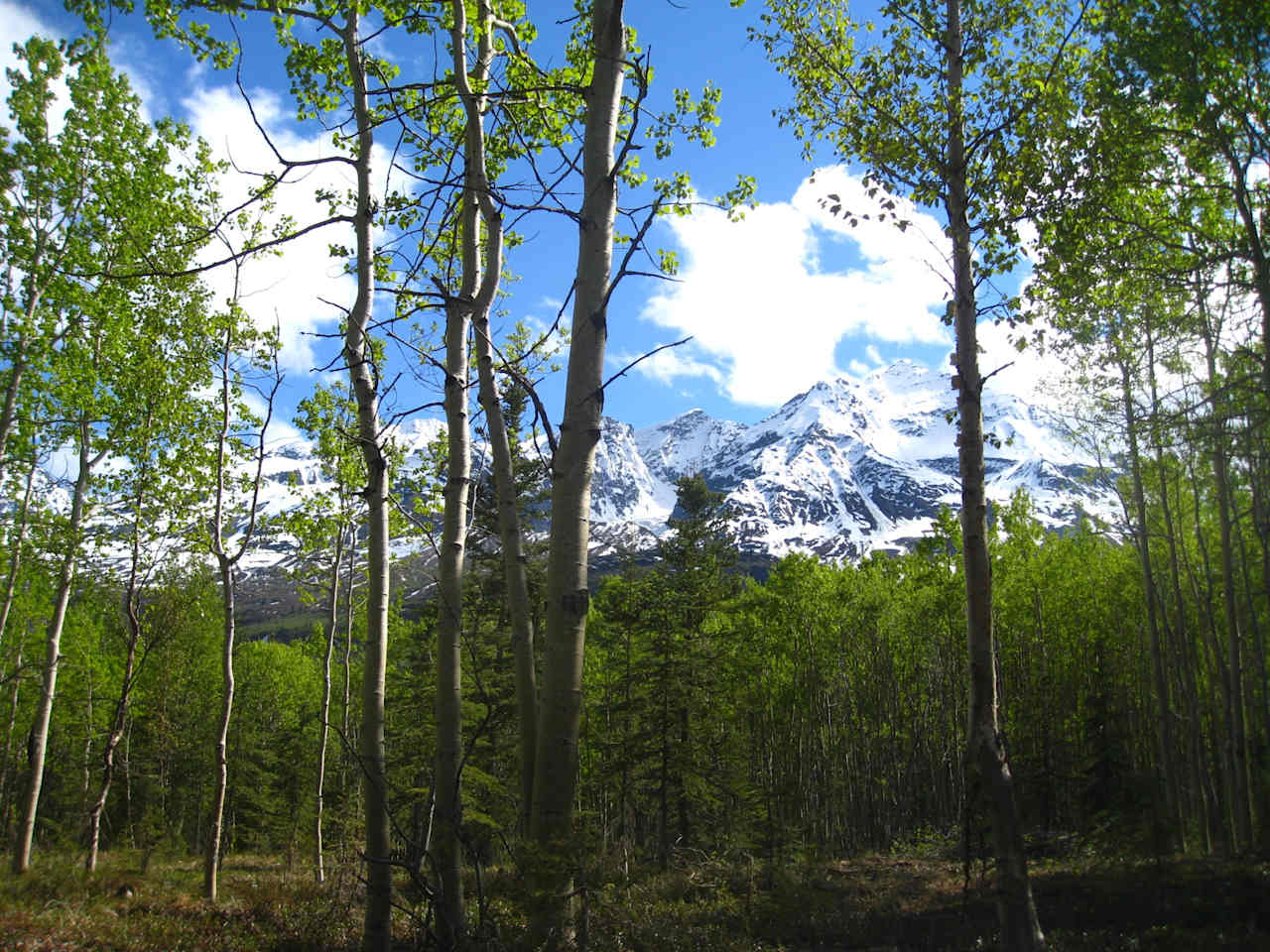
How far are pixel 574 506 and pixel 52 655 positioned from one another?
44.2ft

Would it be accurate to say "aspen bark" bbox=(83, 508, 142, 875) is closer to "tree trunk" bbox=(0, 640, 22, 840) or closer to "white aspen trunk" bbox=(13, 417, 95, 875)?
"white aspen trunk" bbox=(13, 417, 95, 875)

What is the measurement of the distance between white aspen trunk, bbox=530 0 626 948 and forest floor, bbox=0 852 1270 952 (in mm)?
1971

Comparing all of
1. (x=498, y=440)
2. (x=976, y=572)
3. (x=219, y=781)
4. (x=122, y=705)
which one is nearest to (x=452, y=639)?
(x=498, y=440)

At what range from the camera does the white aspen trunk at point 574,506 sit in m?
3.40

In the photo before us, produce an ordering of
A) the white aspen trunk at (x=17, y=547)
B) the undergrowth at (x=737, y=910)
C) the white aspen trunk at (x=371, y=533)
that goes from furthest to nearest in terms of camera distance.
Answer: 1. the white aspen trunk at (x=17, y=547)
2. the undergrowth at (x=737, y=910)
3. the white aspen trunk at (x=371, y=533)

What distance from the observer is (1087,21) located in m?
7.55

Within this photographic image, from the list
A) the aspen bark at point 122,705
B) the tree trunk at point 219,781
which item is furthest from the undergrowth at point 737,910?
the aspen bark at point 122,705

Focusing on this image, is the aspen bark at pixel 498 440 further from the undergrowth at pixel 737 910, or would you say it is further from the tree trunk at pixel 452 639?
the undergrowth at pixel 737 910

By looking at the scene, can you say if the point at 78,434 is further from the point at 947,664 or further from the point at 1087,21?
the point at 947,664

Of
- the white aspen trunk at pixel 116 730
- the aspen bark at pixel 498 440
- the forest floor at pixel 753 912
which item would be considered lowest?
the forest floor at pixel 753 912

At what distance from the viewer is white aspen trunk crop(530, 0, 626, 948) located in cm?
340

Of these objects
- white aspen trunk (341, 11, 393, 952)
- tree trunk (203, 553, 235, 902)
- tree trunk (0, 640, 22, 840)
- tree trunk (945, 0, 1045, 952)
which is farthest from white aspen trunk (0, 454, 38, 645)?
tree trunk (945, 0, 1045, 952)

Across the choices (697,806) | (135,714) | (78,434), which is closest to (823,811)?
(697,806)

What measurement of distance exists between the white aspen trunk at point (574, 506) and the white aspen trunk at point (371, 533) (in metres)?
2.04
